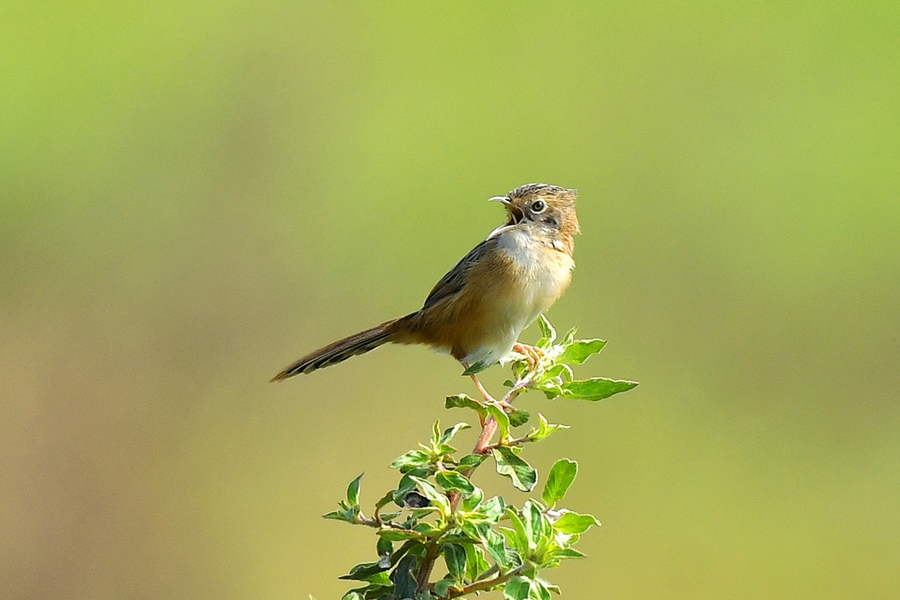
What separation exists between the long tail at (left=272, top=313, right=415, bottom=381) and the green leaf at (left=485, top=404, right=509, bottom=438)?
1161 mm

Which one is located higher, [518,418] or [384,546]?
[518,418]

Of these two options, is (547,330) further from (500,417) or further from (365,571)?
(365,571)

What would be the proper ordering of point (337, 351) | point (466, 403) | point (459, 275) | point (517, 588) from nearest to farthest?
point (517, 588), point (466, 403), point (337, 351), point (459, 275)

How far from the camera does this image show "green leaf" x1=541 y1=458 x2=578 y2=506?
5.06 ft

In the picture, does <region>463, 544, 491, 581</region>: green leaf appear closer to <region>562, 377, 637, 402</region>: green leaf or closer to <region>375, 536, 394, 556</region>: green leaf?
<region>375, 536, 394, 556</region>: green leaf

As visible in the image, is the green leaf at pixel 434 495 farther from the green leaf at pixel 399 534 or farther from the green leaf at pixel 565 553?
the green leaf at pixel 565 553

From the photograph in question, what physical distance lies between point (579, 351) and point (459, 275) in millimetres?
1667

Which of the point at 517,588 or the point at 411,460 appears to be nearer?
the point at 517,588

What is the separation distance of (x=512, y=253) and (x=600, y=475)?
3908mm

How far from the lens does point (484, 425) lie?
172 cm

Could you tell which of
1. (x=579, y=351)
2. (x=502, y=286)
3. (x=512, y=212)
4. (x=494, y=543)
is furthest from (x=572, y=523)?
(x=512, y=212)

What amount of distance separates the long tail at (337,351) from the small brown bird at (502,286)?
1 centimetres

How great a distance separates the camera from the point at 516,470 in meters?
1.60

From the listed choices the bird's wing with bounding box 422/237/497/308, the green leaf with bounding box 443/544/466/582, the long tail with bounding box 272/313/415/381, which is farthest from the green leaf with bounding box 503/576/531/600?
the bird's wing with bounding box 422/237/497/308
